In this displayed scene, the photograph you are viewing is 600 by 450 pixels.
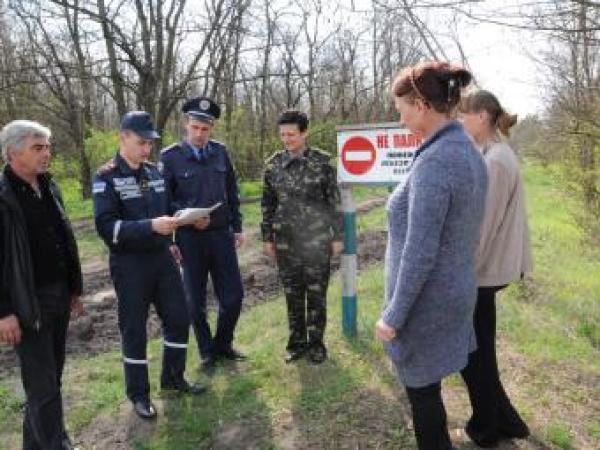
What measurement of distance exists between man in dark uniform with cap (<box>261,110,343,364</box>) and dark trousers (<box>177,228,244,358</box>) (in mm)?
335

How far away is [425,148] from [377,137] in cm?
231

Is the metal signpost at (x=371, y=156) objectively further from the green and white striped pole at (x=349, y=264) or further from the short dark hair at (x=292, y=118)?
the short dark hair at (x=292, y=118)

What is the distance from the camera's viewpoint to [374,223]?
13.9 m

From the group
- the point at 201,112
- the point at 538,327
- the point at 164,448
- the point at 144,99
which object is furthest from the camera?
the point at 144,99

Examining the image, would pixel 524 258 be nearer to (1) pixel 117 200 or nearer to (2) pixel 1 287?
(1) pixel 117 200

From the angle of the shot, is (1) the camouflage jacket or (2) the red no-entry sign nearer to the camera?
(1) the camouflage jacket

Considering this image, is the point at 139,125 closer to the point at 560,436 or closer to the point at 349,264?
the point at 349,264

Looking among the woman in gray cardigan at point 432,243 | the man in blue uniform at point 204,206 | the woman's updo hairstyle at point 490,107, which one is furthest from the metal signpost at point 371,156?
the woman in gray cardigan at point 432,243

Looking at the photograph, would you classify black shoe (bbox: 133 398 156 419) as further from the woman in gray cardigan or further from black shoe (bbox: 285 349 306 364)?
the woman in gray cardigan

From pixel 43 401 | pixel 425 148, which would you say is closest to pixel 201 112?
pixel 43 401

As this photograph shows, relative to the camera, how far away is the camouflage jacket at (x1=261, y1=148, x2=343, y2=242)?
4.70m

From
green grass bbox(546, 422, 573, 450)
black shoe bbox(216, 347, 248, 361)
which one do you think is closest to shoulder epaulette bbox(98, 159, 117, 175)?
black shoe bbox(216, 347, 248, 361)

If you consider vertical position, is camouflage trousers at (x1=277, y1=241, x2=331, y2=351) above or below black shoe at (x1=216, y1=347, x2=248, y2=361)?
above

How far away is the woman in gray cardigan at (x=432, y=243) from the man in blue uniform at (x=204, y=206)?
235 centimetres
